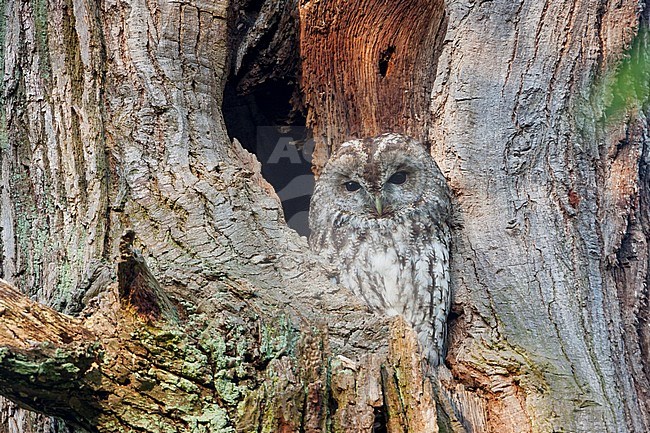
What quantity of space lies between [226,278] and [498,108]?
1075 mm

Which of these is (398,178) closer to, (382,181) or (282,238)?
(382,181)

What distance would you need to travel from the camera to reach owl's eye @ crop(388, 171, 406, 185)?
2.63 m

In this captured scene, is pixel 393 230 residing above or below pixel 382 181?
below

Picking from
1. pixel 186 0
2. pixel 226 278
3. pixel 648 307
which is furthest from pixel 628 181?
pixel 186 0

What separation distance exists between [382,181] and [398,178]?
0.09 m

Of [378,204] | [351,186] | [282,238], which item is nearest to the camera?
[282,238]

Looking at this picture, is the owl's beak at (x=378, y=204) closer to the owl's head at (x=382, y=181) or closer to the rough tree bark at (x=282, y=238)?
the owl's head at (x=382, y=181)

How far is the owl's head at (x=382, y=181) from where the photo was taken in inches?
98.1

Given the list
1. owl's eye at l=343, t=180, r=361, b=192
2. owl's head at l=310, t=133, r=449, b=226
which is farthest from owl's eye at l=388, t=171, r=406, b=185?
owl's eye at l=343, t=180, r=361, b=192

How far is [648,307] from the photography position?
214 centimetres

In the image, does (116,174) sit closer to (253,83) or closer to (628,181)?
(253,83)

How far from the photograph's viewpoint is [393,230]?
260 centimetres

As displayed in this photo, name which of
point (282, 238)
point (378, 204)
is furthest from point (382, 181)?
point (282, 238)

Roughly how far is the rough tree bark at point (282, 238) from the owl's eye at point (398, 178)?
21 centimetres
